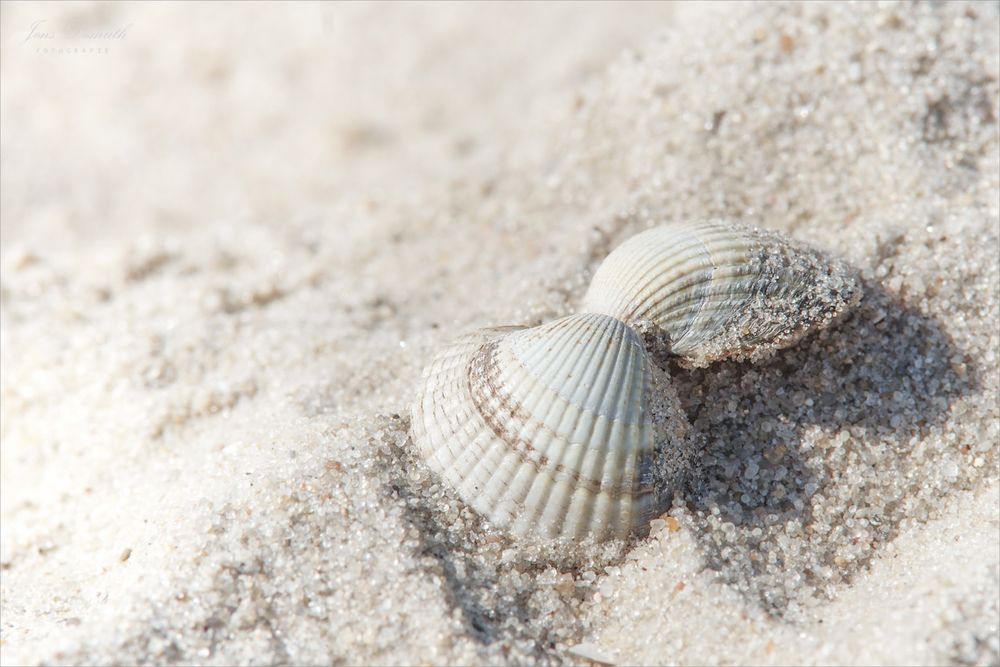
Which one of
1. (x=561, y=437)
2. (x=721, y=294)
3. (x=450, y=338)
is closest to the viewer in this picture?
(x=561, y=437)

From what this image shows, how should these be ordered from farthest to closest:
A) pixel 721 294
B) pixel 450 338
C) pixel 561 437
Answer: pixel 450 338
pixel 721 294
pixel 561 437

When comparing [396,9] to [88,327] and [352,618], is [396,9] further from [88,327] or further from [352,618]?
[352,618]

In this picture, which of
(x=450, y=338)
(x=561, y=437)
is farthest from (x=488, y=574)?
(x=450, y=338)

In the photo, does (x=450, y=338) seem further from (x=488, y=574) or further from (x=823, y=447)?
(x=823, y=447)

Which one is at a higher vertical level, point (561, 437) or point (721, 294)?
point (721, 294)

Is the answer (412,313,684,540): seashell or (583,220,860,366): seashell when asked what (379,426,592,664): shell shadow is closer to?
(412,313,684,540): seashell

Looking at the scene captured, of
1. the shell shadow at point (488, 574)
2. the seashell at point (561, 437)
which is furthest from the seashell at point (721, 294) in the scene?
the shell shadow at point (488, 574)

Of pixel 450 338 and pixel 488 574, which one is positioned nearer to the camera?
pixel 488 574
